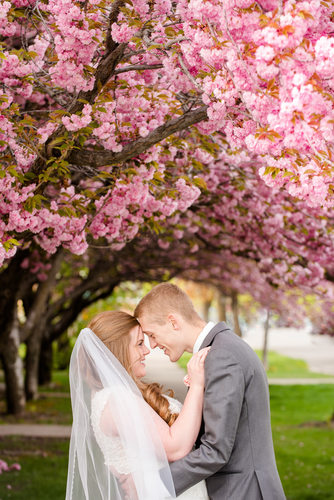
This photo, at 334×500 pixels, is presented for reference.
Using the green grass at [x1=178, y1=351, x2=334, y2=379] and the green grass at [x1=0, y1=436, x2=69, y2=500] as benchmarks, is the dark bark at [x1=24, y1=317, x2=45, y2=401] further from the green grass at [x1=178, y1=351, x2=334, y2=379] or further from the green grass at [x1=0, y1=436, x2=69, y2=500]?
the green grass at [x1=178, y1=351, x2=334, y2=379]

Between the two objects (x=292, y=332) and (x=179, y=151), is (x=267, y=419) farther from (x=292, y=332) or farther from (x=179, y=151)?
(x=292, y=332)

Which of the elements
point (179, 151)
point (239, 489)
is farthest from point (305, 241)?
point (239, 489)

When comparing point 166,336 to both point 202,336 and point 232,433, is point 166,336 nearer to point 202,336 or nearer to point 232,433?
point 202,336

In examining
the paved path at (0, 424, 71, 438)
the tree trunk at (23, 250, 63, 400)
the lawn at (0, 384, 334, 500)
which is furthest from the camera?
the tree trunk at (23, 250, 63, 400)

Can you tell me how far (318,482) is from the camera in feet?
30.6

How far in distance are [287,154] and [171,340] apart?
123cm

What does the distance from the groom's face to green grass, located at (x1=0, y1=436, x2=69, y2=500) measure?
497 centimetres

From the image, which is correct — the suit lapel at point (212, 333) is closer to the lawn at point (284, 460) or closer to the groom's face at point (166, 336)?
the groom's face at point (166, 336)

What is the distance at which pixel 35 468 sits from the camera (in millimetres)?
9477

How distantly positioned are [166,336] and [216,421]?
612mm

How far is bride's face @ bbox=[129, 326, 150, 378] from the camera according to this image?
3.91 m

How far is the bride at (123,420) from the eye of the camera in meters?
3.54

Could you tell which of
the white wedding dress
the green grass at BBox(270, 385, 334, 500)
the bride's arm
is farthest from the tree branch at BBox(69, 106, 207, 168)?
the green grass at BBox(270, 385, 334, 500)

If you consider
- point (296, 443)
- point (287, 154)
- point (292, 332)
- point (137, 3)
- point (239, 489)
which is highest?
point (137, 3)
